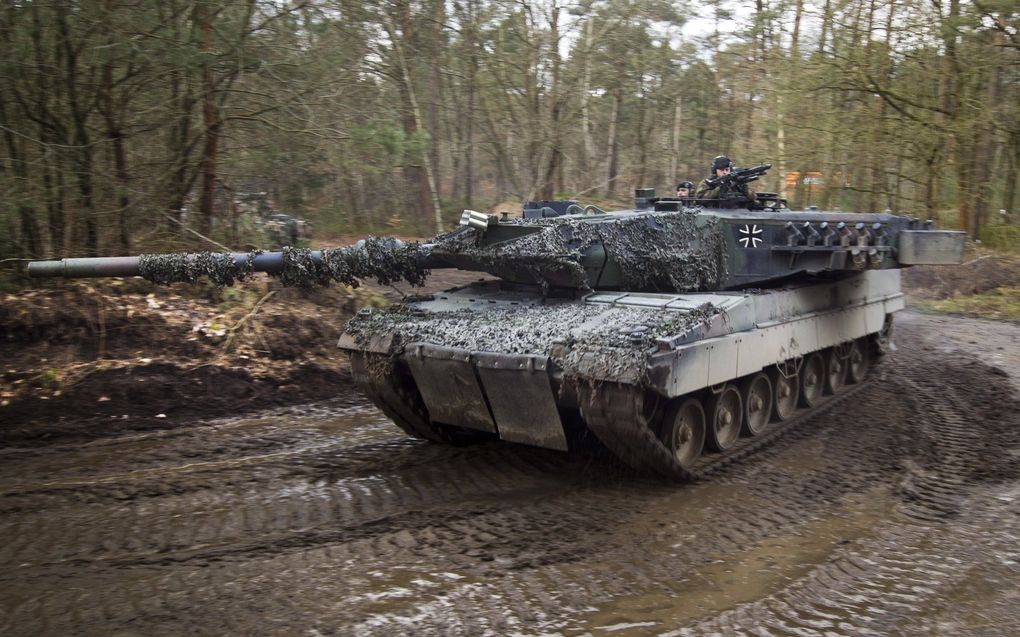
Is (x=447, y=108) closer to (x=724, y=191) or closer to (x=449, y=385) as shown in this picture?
(x=724, y=191)

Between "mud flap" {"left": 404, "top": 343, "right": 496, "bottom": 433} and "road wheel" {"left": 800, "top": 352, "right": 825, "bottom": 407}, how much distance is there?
3936 millimetres

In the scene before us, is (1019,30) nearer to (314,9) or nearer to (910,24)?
(910,24)

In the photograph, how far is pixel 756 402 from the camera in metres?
8.20

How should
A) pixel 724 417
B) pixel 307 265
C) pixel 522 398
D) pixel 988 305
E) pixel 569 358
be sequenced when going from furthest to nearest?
pixel 988 305 → pixel 724 417 → pixel 307 265 → pixel 522 398 → pixel 569 358

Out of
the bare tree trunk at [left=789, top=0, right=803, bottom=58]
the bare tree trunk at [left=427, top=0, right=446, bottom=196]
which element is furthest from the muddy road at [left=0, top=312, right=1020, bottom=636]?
the bare tree trunk at [left=789, top=0, right=803, bottom=58]

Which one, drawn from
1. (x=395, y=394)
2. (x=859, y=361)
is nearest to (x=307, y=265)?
(x=395, y=394)

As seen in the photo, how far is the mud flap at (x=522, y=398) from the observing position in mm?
6184

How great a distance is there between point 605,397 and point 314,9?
7679mm

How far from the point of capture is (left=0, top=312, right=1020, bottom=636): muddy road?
4531 mm

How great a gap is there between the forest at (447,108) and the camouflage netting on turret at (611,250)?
449 cm

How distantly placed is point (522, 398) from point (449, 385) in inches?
26.8

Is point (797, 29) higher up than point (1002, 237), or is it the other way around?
point (797, 29)

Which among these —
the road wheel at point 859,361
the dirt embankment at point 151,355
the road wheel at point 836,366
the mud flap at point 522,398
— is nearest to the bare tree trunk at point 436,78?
the dirt embankment at point 151,355

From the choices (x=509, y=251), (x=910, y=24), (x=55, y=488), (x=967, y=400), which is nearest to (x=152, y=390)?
(x=55, y=488)
